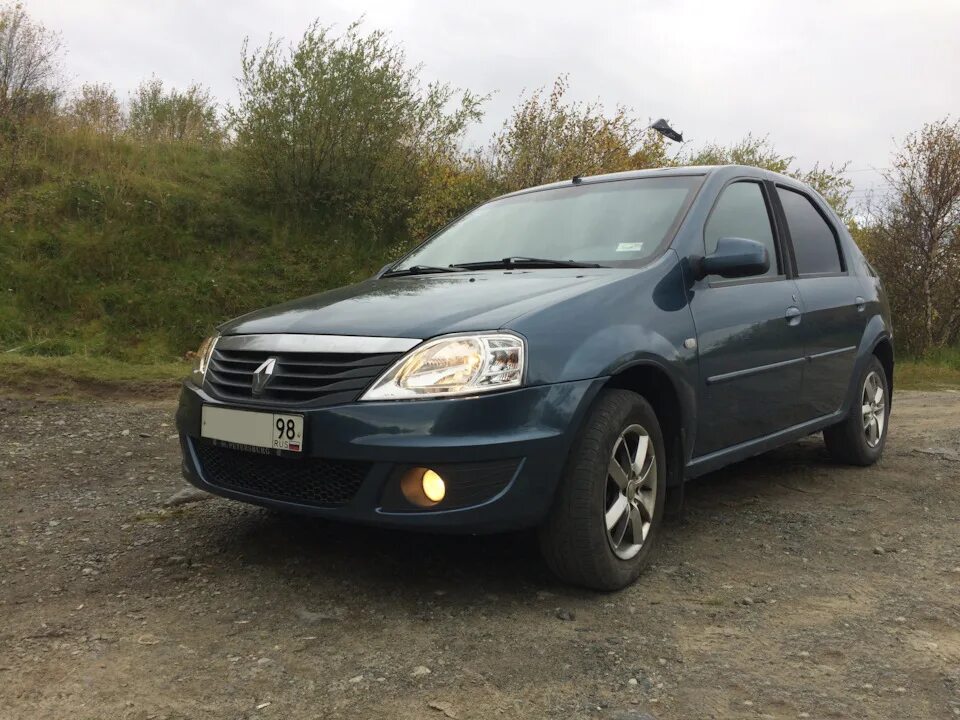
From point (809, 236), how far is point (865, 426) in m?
1.31

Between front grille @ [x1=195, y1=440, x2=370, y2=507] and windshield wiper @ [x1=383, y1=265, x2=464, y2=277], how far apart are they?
1338 mm

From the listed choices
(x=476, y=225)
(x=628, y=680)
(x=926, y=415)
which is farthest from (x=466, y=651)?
(x=926, y=415)

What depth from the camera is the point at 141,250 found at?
1370 centimetres

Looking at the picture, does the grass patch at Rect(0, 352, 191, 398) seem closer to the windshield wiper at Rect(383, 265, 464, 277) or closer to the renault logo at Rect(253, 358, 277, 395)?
the windshield wiper at Rect(383, 265, 464, 277)

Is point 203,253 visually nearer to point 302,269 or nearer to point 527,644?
point 302,269

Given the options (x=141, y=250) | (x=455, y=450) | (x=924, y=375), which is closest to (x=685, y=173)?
(x=455, y=450)

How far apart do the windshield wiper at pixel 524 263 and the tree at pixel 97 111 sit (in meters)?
15.1

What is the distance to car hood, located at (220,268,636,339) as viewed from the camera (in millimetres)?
2834

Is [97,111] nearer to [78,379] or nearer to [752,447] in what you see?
[78,379]

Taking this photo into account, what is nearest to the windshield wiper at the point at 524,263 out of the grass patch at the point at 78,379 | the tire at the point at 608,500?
the tire at the point at 608,500

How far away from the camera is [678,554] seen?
3494 millimetres

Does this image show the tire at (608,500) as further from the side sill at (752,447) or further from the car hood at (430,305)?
the car hood at (430,305)

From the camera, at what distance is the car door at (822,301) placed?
4312 mm

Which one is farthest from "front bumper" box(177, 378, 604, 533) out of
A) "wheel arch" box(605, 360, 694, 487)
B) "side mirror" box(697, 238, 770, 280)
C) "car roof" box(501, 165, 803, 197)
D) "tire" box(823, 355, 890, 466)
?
"tire" box(823, 355, 890, 466)
